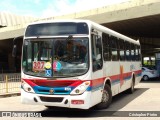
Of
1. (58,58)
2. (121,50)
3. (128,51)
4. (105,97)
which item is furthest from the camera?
(128,51)

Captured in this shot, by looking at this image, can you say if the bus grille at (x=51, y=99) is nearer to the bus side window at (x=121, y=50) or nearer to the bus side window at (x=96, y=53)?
the bus side window at (x=96, y=53)

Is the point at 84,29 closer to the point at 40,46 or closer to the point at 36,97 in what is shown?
the point at 40,46

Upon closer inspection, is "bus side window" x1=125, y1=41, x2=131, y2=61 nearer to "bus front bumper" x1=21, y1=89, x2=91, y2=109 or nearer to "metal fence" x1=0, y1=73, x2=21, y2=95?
"bus front bumper" x1=21, y1=89, x2=91, y2=109

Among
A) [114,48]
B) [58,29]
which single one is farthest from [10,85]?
[58,29]

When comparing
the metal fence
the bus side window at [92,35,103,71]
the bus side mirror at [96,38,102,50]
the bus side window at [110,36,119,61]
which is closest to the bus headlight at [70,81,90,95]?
the bus side window at [92,35,103,71]

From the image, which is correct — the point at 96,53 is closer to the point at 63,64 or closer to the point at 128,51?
the point at 63,64

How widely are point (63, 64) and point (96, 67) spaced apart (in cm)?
114

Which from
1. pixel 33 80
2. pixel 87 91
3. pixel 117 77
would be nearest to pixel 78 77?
pixel 87 91

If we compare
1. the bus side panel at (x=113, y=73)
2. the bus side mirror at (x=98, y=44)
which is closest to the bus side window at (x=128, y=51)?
the bus side panel at (x=113, y=73)

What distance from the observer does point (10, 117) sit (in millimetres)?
10289

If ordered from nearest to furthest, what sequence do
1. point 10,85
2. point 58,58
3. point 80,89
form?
point 80,89 < point 58,58 < point 10,85

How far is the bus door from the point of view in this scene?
10.0 metres

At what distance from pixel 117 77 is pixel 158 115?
3.46 meters

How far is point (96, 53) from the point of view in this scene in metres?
10.4
